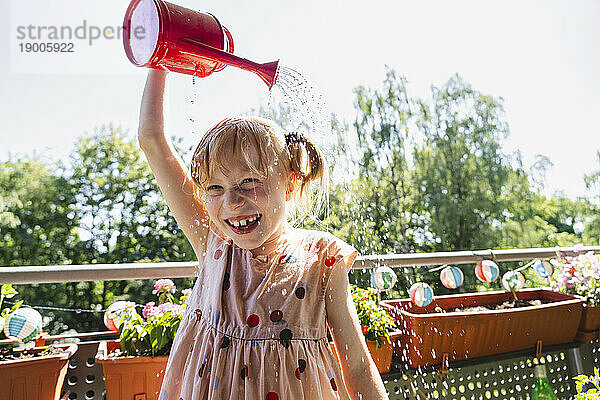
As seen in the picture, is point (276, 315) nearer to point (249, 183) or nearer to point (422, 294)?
point (249, 183)

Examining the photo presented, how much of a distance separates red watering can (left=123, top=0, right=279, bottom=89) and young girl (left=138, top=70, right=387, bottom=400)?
0.34 feet

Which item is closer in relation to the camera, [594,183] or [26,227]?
[26,227]

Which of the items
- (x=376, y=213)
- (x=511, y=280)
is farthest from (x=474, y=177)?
(x=511, y=280)

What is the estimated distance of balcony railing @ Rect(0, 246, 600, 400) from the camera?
3.22 ft

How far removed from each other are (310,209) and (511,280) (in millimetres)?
975

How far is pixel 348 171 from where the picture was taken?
85 cm

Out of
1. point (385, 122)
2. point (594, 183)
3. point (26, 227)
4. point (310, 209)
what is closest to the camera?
point (310, 209)

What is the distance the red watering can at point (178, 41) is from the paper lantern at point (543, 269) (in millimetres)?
1204

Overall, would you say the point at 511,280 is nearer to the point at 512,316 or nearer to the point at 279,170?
→ the point at 512,316

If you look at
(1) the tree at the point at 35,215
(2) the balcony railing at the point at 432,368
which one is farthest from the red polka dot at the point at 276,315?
(1) the tree at the point at 35,215

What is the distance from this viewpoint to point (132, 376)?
90 centimetres

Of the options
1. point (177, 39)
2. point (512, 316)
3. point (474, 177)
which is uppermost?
point (474, 177)

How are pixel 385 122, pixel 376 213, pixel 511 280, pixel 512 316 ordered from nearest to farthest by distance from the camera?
pixel 512 316 → pixel 511 280 → pixel 376 213 → pixel 385 122

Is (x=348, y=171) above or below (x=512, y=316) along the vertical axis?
above
